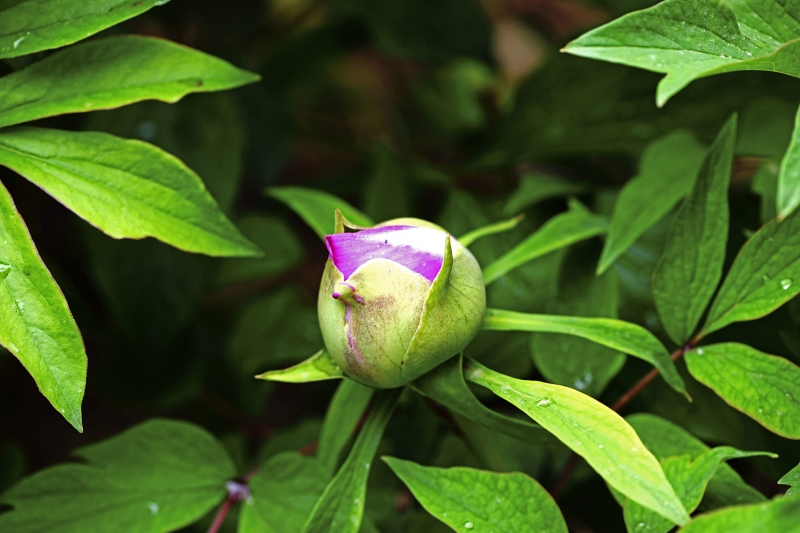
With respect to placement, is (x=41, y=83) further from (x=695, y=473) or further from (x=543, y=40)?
(x=543, y=40)

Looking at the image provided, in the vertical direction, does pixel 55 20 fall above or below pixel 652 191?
above

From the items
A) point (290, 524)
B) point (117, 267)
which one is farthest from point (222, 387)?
point (290, 524)

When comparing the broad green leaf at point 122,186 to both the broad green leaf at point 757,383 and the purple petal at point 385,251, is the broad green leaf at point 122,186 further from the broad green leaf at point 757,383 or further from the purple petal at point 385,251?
the broad green leaf at point 757,383

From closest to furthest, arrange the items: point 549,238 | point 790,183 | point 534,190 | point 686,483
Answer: point 790,183 → point 686,483 → point 549,238 → point 534,190

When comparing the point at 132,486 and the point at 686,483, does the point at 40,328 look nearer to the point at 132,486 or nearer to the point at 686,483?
the point at 132,486

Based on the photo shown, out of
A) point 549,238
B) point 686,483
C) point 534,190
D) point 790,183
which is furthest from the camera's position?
point 534,190

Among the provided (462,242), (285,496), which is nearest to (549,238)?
(462,242)

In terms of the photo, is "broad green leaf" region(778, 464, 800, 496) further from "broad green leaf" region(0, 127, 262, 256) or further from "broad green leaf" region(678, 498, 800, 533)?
"broad green leaf" region(0, 127, 262, 256)

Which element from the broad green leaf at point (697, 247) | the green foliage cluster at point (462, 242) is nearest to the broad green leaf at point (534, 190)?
the green foliage cluster at point (462, 242)
